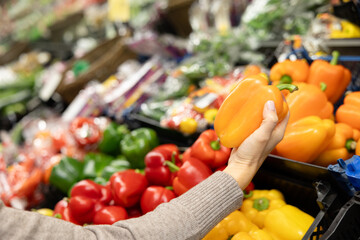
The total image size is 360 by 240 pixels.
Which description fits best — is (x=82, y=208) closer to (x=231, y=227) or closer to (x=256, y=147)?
(x=231, y=227)

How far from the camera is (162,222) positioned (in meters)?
0.98

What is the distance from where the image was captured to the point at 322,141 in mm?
1348

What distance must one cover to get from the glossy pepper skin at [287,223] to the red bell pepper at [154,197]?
0.48 metres

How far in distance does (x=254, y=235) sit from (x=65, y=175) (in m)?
→ 1.58

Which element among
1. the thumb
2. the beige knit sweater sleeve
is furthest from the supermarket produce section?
the beige knit sweater sleeve

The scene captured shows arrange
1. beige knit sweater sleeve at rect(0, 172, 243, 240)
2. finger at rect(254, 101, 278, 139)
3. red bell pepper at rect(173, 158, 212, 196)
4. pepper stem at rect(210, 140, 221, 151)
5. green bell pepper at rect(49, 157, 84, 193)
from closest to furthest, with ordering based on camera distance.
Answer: beige knit sweater sleeve at rect(0, 172, 243, 240) → finger at rect(254, 101, 278, 139) → red bell pepper at rect(173, 158, 212, 196) → pepper stem at rect(210, 140, 221, 151) → green bell pepper at rect(49, 157, 84, 193)

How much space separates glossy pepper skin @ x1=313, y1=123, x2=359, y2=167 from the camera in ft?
4.59

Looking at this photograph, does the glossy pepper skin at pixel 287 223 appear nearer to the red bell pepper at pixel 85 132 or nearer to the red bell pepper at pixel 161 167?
the red bell pepper at pixel 161 167

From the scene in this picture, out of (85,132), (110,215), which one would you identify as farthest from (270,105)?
(85,132)

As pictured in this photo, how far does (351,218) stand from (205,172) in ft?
2.14

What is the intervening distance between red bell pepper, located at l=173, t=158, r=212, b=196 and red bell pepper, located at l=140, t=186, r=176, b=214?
0.05 meters

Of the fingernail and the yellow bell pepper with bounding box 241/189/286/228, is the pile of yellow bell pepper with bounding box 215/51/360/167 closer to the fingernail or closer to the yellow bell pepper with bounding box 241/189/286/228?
the fingernail

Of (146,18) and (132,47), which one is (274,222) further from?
(146,18)

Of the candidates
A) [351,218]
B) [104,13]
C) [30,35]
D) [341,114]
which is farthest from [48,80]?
[351,218]
